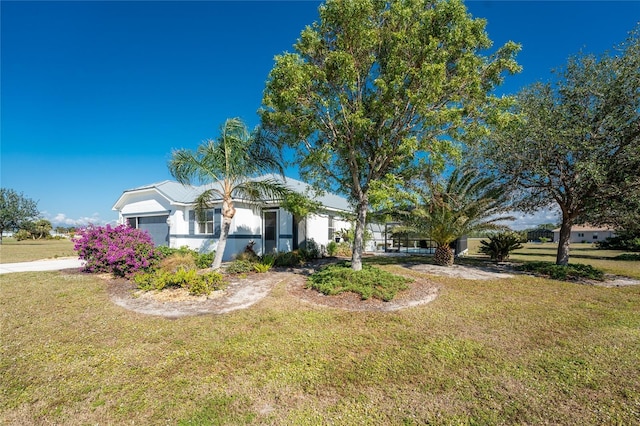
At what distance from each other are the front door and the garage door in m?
5.68

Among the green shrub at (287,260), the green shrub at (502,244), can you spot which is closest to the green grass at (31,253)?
the green shrub at (287,260)

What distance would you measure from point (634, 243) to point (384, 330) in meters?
26.1

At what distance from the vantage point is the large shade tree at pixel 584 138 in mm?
9383

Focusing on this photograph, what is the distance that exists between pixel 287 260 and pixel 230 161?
489cm

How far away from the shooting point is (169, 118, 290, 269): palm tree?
10588 mm

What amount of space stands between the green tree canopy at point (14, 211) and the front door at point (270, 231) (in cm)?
3590

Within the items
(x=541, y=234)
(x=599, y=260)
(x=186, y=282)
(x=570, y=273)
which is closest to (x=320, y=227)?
(x=186, y=282)

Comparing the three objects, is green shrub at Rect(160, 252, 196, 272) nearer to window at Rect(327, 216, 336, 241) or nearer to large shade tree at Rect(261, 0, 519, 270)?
large shade tree at Rect(261, 0, 519, 270)

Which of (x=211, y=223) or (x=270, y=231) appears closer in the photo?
(x=211, y=223)

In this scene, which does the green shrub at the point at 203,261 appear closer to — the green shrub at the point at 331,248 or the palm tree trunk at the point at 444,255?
the green shrub at the point at 331,248

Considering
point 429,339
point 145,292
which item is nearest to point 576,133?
point 429,339

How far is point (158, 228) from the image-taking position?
1670cm

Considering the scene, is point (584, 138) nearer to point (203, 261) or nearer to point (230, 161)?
point (230, 161)

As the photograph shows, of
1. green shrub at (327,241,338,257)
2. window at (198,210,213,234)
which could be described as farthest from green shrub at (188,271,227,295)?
green shrub at (327,241,338,257)
